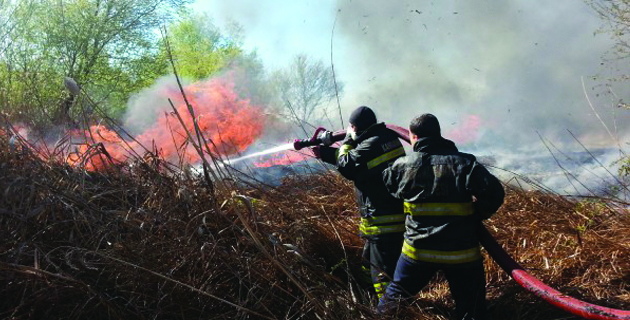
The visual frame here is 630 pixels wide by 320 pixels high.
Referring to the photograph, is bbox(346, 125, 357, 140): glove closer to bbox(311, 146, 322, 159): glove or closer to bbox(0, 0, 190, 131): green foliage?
bbox(311, 146, 322, 159): glove

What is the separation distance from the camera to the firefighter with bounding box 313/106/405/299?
362cm

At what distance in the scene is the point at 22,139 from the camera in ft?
13.6

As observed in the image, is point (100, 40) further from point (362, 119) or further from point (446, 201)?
point (446, 201)

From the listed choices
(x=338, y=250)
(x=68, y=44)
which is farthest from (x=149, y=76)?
(x=338, y=250)

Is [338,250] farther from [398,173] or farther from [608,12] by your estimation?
[608,12]

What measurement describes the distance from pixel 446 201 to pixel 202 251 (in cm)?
152

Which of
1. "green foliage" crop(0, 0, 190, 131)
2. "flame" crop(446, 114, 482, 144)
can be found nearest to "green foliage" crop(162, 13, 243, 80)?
"green foliage" crop(0, 0, 190, 131)

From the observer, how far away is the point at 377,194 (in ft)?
12.1

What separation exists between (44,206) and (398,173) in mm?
2382

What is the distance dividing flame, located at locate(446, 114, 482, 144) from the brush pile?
963 centimetres

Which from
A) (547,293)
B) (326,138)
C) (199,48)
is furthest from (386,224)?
(199,48)

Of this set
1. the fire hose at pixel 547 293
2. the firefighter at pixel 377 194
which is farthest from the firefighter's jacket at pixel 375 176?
the fire hose at pixel 547 293

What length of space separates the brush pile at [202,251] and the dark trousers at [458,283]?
0.47ft

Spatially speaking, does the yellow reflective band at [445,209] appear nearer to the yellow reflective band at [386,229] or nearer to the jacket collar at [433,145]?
the jacket collar at [433,145]
